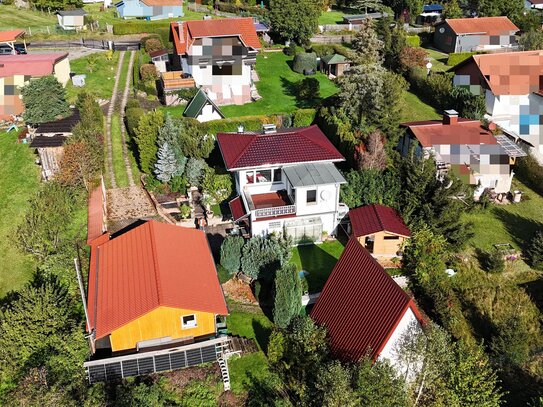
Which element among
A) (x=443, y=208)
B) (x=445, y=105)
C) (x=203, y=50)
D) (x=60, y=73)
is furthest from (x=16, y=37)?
(x=443, y=208)

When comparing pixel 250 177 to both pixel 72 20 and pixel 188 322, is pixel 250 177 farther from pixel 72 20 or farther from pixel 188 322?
pixel 72 20

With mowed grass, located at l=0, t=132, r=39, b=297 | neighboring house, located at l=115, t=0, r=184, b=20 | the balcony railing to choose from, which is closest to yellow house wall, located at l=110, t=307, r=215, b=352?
mowed grass, located at l=0, t=132, r=39, b=297

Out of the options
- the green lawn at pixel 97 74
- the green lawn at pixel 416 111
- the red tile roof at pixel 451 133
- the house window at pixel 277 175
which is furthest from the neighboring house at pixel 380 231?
the green lawn at pixel 97 74

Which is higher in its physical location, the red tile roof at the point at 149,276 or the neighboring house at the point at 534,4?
the neighboring house at the point at 534,4

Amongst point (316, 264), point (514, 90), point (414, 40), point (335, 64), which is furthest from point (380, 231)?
point (414, 40)

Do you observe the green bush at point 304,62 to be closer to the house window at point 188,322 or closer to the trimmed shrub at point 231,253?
the trimmed shrub at point 231,253
